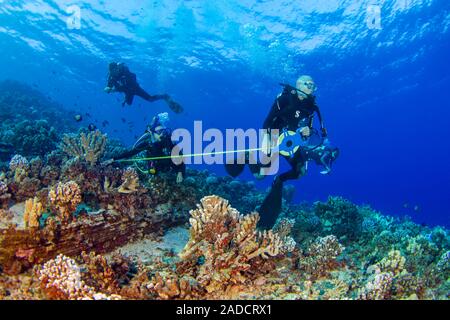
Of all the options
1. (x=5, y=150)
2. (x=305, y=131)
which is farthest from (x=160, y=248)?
(x=5, y=150)

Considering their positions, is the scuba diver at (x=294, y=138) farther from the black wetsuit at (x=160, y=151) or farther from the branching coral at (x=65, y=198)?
the branching coral at (x=65, y=198)

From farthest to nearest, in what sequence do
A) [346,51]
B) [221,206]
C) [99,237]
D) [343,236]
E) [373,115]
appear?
[373,115]
[346,51]
[343,236]
[99,237]
[221,206]

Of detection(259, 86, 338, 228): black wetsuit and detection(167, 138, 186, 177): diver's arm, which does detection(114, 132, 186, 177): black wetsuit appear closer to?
detection(167, 138, 186, 177): diver's arm

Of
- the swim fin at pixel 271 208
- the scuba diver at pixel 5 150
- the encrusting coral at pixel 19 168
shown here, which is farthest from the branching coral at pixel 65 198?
the scuba diver at pixel 5 150

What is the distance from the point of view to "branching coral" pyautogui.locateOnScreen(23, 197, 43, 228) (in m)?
5.04

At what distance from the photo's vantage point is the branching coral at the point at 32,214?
5.04 metres

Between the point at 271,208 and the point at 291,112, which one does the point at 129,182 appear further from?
the point at 291,112

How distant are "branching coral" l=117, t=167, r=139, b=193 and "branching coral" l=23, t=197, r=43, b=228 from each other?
70.3 inches

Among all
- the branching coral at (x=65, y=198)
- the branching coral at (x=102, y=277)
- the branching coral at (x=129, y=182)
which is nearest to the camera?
the branching coral at (x=102, y=277)

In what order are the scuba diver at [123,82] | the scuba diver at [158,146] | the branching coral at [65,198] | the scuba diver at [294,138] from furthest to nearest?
the scuba diver at [123,82] → the scuba diver at [158,146] → the scuba diver at [294,138] → the branching coral at [65,198]

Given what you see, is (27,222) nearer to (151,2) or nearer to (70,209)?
(70,209)
